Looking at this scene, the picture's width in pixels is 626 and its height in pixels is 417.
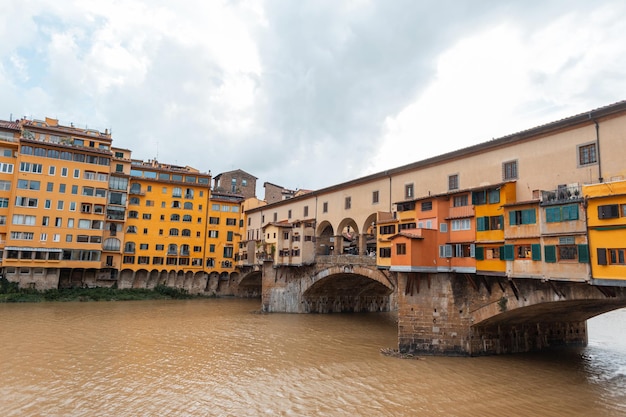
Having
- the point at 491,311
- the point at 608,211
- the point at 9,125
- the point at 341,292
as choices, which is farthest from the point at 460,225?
the point at 9,125

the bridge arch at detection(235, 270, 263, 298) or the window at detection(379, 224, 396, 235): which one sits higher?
the window at detection(379, 224, 396, 235)

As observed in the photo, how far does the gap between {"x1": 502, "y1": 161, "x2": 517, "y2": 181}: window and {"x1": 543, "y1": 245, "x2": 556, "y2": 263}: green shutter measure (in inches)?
217

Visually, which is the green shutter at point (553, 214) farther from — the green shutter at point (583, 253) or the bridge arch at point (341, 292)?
the bridge arch at point (341, 292)

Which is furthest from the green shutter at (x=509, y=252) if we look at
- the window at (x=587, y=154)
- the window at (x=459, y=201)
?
the window at (x=587, y=154)

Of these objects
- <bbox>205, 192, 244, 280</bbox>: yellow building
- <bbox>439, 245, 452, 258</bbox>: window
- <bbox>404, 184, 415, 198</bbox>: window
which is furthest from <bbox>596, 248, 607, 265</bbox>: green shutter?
<bbox>205, 192, 244, 280</bbox>: yellow building

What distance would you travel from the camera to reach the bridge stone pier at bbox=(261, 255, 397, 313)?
4041cm

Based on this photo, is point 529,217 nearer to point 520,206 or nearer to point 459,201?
point 520,206

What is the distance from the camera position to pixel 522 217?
20.1m

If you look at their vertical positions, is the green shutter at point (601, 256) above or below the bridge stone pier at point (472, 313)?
above

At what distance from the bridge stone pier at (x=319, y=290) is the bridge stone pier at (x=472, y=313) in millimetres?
14281

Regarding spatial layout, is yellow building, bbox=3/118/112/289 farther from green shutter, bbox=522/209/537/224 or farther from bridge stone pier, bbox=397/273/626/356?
green shutter, bbox=522/209/537/224

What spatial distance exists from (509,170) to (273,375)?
693 inches

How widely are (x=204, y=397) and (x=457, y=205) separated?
1715 cm

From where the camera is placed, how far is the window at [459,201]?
925 inches
